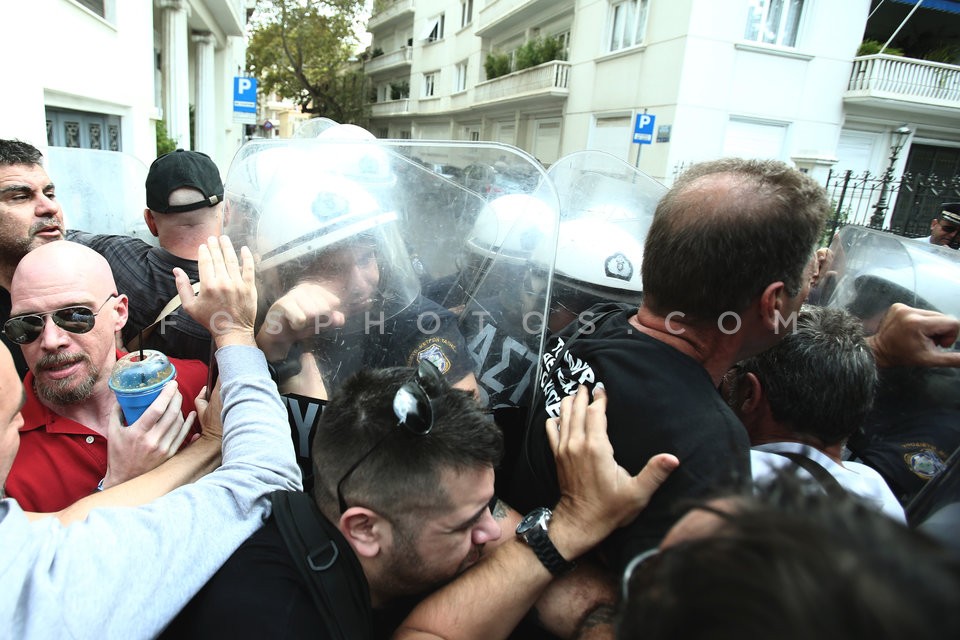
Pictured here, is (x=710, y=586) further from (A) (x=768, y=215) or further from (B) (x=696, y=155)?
(B) (x=696, y=155)

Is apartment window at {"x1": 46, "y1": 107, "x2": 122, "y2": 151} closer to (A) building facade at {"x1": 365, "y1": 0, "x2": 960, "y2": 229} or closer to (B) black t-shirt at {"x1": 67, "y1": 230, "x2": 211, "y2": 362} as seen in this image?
(B) black t-shirt at {"x1": 67, "y1": 230, "x2": 211, "y2": 362}

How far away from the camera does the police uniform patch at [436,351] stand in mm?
1552

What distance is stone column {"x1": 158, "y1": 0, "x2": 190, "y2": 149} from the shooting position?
448 inches

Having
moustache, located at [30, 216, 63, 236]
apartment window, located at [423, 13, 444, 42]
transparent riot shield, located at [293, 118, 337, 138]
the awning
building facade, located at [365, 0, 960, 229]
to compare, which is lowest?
moustache, located at [30, 216, 63, 236]

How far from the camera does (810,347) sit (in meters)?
1.52

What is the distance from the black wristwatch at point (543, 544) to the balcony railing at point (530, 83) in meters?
19.2

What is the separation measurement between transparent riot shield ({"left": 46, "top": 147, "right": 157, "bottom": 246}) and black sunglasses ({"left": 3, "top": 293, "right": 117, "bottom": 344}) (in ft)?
7.39

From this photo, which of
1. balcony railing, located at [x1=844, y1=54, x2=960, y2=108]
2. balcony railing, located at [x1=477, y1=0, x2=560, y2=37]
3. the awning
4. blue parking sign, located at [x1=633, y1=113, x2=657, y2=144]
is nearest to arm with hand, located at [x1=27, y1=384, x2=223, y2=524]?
blue parking sign, located at [x1=633, y1=113, x2=657, y2=144]

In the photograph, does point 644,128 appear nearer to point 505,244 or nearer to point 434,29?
point 505,244

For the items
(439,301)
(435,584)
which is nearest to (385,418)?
(435,584)

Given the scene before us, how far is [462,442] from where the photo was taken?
118 centimetres

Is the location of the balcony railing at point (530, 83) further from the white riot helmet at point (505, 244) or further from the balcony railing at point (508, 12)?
the white riot helmet at point (505, 244)

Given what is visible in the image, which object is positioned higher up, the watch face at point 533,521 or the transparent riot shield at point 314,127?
the transparent riot shield at point 314,127

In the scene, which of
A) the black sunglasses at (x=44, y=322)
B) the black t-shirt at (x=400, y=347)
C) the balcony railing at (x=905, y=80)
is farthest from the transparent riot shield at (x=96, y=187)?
the balcony railing at (x=905, y=80)
